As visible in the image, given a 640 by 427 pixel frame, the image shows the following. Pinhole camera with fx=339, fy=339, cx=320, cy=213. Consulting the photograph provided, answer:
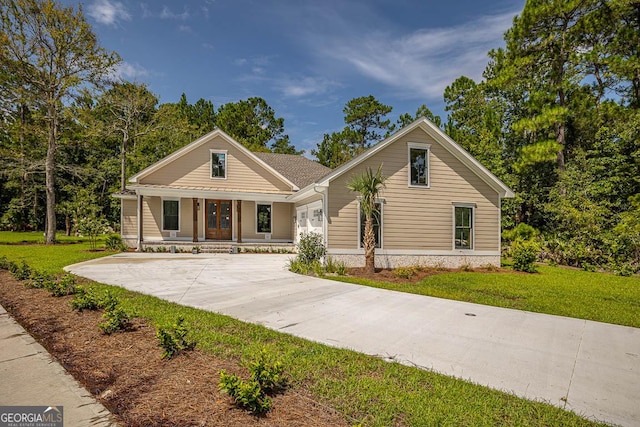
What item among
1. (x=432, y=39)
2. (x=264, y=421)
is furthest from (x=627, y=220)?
(x=264, y=421)

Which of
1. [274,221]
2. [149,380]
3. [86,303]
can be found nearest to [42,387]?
[149,380]

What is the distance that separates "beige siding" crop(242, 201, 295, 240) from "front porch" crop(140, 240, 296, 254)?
1.12m

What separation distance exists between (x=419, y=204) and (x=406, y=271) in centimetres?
303

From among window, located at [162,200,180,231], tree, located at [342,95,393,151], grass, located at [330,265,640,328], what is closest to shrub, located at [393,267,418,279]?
grass, located at [330,265,640,328]

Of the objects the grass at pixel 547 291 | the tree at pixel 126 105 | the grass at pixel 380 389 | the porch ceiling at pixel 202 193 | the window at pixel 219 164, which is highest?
the tree at pixel 126 105

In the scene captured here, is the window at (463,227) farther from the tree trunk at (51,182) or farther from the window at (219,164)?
the tree trunk at (51,182)

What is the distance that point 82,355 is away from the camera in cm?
364

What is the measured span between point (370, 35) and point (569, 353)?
13.0 metres

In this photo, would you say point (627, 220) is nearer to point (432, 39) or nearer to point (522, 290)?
point (522, 290)

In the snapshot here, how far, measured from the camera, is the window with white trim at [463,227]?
1269cm

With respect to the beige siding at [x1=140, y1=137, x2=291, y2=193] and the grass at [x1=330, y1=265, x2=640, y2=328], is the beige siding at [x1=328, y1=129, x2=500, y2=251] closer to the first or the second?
the grass at [x1=330, y1=265, x2=640, y2=328]

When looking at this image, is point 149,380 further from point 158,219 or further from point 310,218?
point 158,219

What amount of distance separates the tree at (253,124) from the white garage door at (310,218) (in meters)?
18.3

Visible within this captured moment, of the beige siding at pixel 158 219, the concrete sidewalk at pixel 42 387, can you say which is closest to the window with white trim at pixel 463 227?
the concrete sidewalk at pixel 42 387
